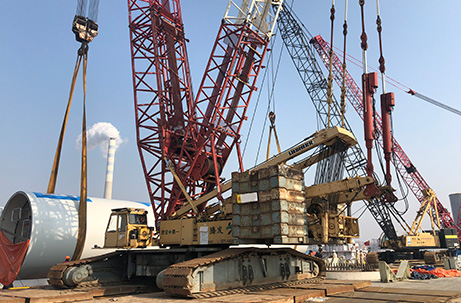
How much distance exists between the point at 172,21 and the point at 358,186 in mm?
14176

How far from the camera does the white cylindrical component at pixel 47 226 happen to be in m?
15.7

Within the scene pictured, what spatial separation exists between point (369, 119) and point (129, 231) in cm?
927

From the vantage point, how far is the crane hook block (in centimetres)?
1620

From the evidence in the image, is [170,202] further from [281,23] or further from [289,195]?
[281,23]

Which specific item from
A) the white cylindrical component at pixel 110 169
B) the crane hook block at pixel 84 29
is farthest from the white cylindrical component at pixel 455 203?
the crane hook block at pixel 84 29

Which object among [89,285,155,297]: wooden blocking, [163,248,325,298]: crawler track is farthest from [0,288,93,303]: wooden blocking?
[163,248,325,298]: crawler track

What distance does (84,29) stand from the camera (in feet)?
54.1

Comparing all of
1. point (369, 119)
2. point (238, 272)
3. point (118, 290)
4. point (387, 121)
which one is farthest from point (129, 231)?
point (387, 121)

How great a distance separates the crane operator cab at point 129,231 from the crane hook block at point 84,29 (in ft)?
28.1

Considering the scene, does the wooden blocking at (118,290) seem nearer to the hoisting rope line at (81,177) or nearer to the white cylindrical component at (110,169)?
the hoisting rope line at (81,177)

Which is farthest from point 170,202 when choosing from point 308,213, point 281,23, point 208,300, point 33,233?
point 281,23

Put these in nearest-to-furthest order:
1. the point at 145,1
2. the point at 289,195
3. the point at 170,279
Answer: the point at 170,279 → the point at 289,195 → the point at 145,1

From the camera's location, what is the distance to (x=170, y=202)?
56.2 ft

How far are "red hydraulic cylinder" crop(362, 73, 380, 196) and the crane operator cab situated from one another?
790 centimetres
